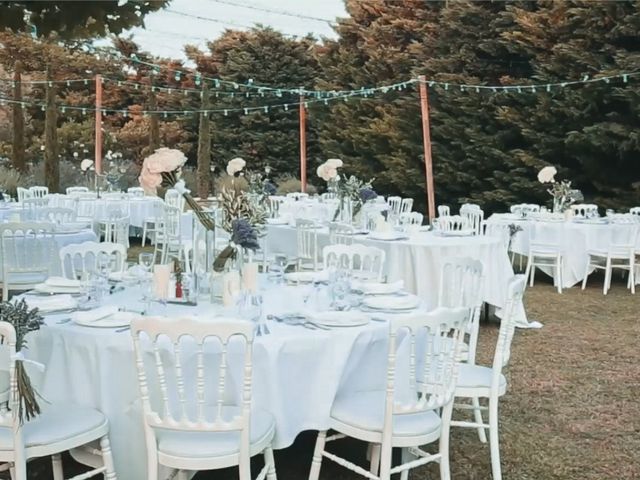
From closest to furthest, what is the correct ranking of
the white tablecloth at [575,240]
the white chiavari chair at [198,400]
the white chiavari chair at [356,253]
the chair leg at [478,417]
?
the white chiavari chair at [198,400], the chair leg at [478,417], the white chiavari chair at [356,253], the white tablecloth at [575,240]

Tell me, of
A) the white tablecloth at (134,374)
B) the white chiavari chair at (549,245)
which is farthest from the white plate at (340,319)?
the white chiavari chair at (549,245)

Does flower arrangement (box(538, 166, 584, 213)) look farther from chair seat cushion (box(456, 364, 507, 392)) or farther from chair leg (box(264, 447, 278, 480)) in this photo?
chair leg (box(264, 447, 278, 480))

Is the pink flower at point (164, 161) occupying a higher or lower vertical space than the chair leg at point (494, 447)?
higher

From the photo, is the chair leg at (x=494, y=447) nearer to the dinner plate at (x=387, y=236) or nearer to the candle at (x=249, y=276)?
the candle at (x=249, y=276)

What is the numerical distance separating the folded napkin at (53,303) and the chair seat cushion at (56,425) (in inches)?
18.3

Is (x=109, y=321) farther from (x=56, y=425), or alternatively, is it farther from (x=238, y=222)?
(x=238, y=222)

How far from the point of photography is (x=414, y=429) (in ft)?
8.50

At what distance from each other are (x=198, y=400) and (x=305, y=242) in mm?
4745

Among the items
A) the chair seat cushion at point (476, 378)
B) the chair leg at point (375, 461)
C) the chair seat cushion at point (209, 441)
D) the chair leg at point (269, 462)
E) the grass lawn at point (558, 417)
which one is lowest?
the grass lawn at point (558, 417)

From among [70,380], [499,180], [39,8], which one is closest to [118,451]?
[70,380]

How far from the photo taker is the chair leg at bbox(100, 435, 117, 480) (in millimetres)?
2512

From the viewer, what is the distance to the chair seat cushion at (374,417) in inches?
102

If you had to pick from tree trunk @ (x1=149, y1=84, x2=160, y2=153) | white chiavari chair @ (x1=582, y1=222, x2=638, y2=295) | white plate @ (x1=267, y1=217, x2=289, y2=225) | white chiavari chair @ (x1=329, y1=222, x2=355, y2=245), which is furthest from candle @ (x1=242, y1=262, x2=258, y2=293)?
tree trunk @ (x1=149, y1=84, x2=160, y2=153)

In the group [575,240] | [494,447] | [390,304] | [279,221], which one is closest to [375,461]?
[494,447]
